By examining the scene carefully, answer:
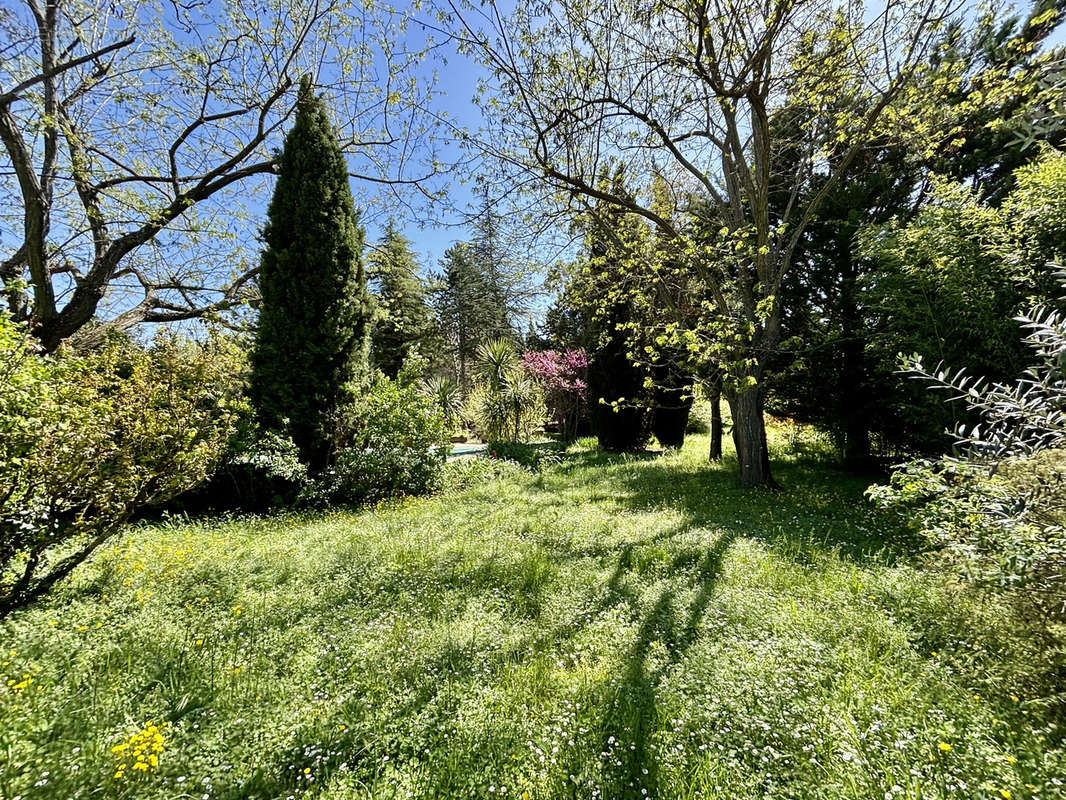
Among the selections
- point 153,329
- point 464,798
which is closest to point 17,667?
point 464,798

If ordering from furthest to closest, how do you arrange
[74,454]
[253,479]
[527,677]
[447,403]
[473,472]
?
[447,403], [473,472], [253,479], [74,454], [527,677]

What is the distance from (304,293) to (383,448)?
9.84 ft

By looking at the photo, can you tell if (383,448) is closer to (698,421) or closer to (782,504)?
(782,504)

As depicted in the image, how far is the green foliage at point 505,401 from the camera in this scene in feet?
37.2

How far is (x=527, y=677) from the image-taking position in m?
2.29

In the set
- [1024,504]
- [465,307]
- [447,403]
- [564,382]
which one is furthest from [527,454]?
[465,307]

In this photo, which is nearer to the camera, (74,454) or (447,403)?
(74,454)

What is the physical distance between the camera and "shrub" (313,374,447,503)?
21.5 feet

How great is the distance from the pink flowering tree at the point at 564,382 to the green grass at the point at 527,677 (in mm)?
9256

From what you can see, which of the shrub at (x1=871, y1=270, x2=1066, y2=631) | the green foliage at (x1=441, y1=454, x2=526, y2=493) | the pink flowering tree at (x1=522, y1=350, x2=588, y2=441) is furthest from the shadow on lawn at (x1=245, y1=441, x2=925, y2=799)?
the pink flowering tree at (x1=522, y1=350, x2=588, y2=441)

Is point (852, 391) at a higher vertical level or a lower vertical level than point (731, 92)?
lower

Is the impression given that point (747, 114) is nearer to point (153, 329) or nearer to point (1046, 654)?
point (1046, 654)

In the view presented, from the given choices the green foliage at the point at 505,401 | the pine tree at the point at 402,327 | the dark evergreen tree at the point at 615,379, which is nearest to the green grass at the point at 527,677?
the dark evergreen tree at the point at 615,379

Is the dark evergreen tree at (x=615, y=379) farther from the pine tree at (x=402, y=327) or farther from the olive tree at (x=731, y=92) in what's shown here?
the pine tree at (x=402, y=327)
